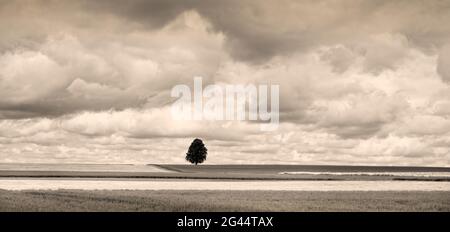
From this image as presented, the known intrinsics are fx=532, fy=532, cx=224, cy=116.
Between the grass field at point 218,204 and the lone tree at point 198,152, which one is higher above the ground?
the lone tree at point 198,152

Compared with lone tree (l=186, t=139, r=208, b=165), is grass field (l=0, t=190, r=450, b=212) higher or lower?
lower

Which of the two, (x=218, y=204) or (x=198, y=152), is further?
(x=198, y=152)

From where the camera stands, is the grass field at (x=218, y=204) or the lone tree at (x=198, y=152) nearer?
the grass field at (x=218, y=204)

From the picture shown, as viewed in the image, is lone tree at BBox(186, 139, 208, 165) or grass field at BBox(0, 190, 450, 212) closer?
grass field at BBox(0, 190, 450, 212)

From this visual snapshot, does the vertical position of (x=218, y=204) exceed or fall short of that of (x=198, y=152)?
it falls short
